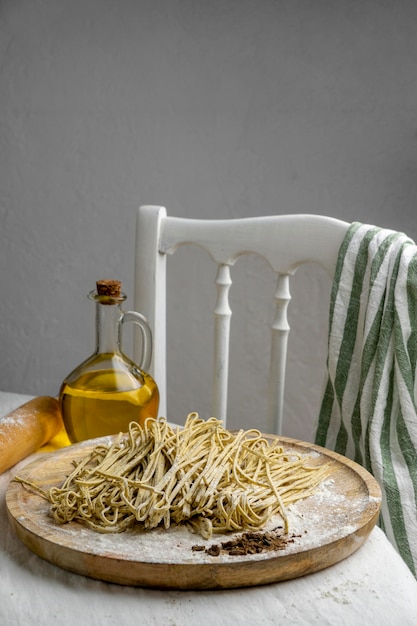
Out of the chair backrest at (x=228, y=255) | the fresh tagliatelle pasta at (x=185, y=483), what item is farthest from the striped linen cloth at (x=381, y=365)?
the fresh tagliatelle pasta at (x=185, y=483)

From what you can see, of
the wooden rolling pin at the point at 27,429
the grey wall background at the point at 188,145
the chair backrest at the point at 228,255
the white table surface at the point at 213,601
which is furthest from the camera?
the grey wall background at the point at 188,145

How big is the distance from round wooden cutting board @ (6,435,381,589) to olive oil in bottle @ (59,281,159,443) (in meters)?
0.18

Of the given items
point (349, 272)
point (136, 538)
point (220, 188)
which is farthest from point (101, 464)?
point (220, 188)

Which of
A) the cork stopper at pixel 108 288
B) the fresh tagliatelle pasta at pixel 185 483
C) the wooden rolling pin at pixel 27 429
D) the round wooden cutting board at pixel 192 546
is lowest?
the wooden rolling pin at pixel 27 429

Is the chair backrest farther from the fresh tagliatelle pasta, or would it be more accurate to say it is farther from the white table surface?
the white table surface

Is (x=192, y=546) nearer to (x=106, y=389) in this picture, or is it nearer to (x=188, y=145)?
(x=106, y=389)

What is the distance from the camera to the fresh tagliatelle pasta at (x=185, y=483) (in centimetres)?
63

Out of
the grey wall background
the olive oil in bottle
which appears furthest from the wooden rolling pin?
the grey wall background

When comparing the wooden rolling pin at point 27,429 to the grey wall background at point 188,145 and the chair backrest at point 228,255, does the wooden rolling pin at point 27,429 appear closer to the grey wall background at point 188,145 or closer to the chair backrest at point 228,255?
the chair backrest at point 228,255

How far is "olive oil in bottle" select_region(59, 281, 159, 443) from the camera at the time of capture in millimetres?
A: 878

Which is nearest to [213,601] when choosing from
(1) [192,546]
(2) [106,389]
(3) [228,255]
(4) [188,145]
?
(1) [192,546]

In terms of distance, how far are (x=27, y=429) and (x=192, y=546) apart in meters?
0.34

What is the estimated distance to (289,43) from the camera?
1.48 meters

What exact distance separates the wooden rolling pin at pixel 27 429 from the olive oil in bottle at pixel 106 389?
0.04 m
